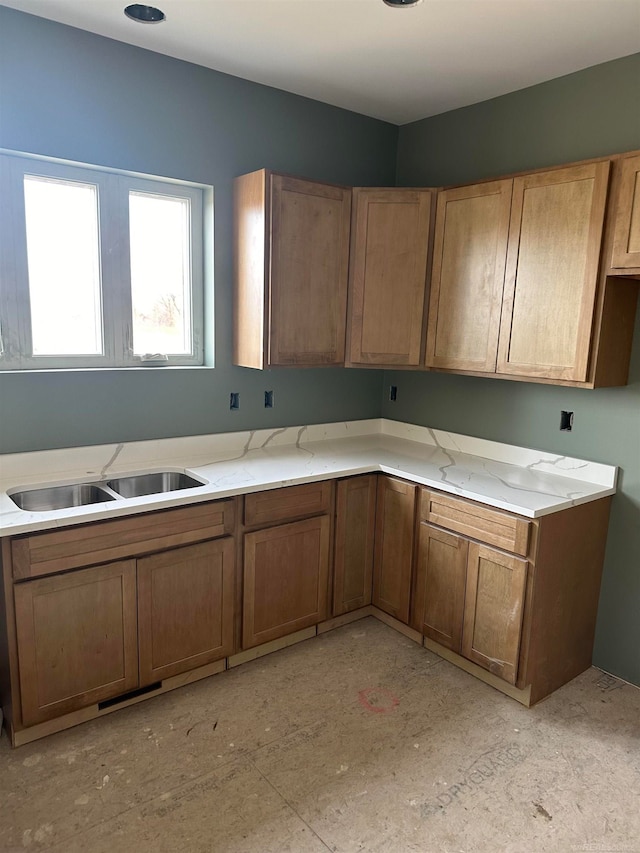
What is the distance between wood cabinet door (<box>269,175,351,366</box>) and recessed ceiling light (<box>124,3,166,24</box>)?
753 millimetres

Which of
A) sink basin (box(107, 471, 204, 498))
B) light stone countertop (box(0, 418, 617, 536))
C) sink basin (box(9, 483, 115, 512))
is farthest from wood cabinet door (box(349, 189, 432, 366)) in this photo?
sink basin (box(9, 483, 115, 512))

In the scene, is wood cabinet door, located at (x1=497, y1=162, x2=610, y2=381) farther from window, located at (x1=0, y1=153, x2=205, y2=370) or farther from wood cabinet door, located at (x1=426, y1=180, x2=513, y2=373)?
window, located at (x1=0, y1=153, x2=205, y2=370)

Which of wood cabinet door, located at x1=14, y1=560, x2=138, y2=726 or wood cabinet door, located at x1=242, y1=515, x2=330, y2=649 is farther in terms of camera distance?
wood cabinet door, located at x1=242, y1=515, x2=330, y2=649

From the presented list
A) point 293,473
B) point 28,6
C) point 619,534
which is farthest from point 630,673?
point 28,6

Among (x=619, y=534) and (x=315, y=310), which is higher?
(x=315, y=310)

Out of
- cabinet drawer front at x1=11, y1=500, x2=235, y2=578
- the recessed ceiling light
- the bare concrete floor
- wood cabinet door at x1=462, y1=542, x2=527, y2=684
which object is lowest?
the bare concrete floor

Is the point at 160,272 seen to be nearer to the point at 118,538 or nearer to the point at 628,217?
the point at 118,538

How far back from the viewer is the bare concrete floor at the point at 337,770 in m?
1.89

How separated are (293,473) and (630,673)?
1.79m

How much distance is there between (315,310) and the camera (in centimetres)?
305

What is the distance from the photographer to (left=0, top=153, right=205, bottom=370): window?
2531 mm

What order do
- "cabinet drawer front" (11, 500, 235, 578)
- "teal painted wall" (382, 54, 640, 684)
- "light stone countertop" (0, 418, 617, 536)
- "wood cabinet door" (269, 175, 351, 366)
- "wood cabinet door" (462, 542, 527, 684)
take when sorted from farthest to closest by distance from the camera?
"wood cabinet door" (269, 175, 351, 366) → "teal painted wall" (382, 54, 640, 684) → "wood cabinet door" (462, 542, 527, 684) → "light stone countertop" (0, 418, 617, 536) → "cabinet drawer front" (11, 500, 235, 578)

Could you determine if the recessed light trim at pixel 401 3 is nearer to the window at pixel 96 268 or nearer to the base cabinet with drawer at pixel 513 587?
the window at pixel 96 268

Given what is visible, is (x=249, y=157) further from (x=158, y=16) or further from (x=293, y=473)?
(x=293, y=473)
